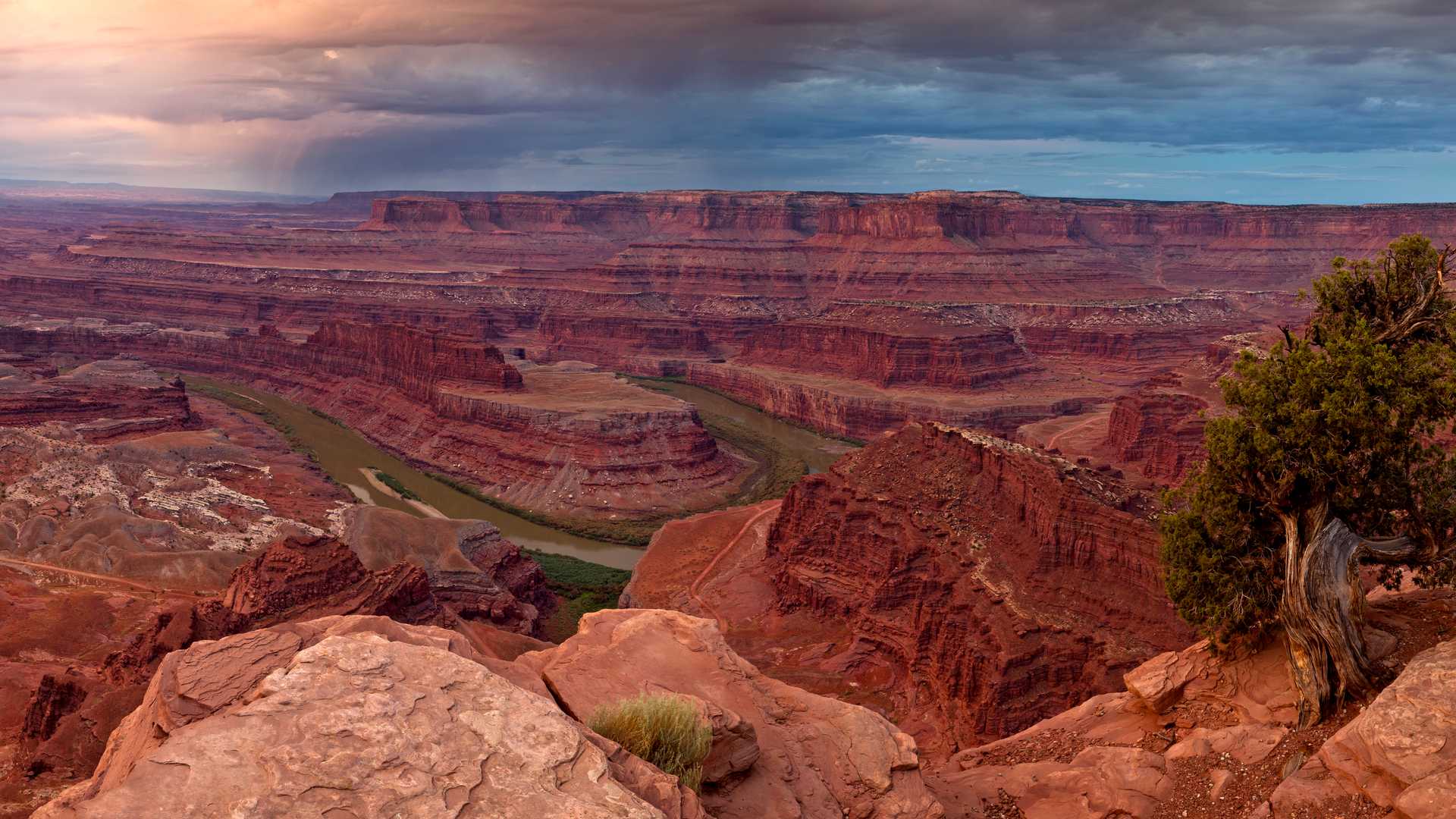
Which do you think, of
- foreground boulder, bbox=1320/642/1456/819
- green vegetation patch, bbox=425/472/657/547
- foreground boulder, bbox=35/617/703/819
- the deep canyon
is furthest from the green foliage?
green vegetation patch, bbox=425/472/657/547

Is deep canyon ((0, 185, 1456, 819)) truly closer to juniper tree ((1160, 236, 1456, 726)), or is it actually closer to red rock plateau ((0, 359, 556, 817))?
red rock plateau ((0, 359, 556, 817))

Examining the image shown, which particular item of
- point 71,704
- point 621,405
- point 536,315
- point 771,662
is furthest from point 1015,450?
point 536,315

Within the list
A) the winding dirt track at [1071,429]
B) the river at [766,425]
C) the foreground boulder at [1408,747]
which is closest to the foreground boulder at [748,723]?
the foreground boulder at [1408,747]

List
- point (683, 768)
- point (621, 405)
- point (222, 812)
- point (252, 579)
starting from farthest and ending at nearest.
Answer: point (621, 405) < point (252, 579) < point (683, 768) < point (222, 812)

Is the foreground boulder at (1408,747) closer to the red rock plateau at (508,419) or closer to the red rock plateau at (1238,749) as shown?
the red rock plateau at (1238,749)

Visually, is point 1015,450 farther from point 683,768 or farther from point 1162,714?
point 683,768

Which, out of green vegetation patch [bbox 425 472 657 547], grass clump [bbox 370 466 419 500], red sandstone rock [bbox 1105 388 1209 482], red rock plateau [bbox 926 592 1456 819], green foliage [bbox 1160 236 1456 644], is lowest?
green vegetation patch [bbox 425 472 657 547]
